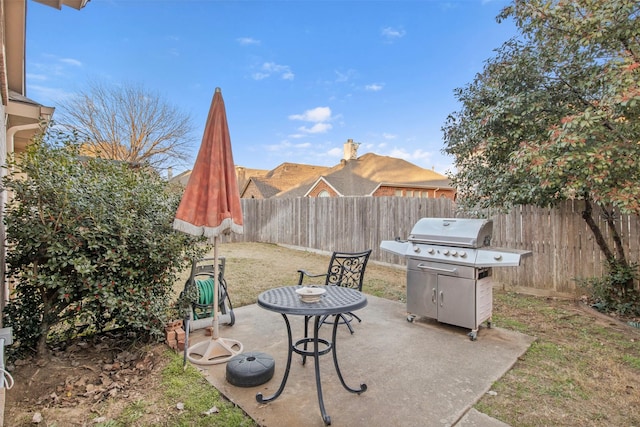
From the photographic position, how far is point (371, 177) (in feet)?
63.4

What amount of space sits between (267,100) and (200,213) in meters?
13.0

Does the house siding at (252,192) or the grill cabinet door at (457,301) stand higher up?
the house siding at (252,192)

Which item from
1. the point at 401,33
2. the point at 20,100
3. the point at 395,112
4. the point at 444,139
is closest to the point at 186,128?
the point at 395,112

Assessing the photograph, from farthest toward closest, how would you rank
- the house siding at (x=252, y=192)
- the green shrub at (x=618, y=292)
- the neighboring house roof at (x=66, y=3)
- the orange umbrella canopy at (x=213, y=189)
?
the house siding at (x=252, y=192) → the green shrub at (x=618, y=292) → the neighboring house roof at (x=66, y=3) → the orange umbrella canopy at (x=213, y=189)

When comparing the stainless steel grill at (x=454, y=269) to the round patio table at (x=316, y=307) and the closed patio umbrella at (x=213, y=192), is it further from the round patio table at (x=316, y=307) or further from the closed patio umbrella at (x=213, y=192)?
the closed patio umbrella at (x=213, y=192)

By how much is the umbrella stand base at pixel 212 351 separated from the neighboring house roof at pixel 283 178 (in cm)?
2022

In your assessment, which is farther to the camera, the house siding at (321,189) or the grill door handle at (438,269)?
the house siding at (321,189)

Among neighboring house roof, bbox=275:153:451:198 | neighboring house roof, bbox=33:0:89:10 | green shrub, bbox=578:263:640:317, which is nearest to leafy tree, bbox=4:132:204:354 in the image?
neighboring house roof, bbox=33:0:89:10

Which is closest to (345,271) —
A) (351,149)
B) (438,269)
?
(438,269)

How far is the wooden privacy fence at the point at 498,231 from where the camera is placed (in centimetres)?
506

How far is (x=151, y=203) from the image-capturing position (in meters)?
3.28

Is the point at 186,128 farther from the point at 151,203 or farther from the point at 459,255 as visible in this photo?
the point at 459,255

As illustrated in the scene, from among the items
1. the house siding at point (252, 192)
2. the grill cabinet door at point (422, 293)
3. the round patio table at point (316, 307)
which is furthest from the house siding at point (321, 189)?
the round patio table at point (316, 307)

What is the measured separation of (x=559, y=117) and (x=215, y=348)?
5.40m
